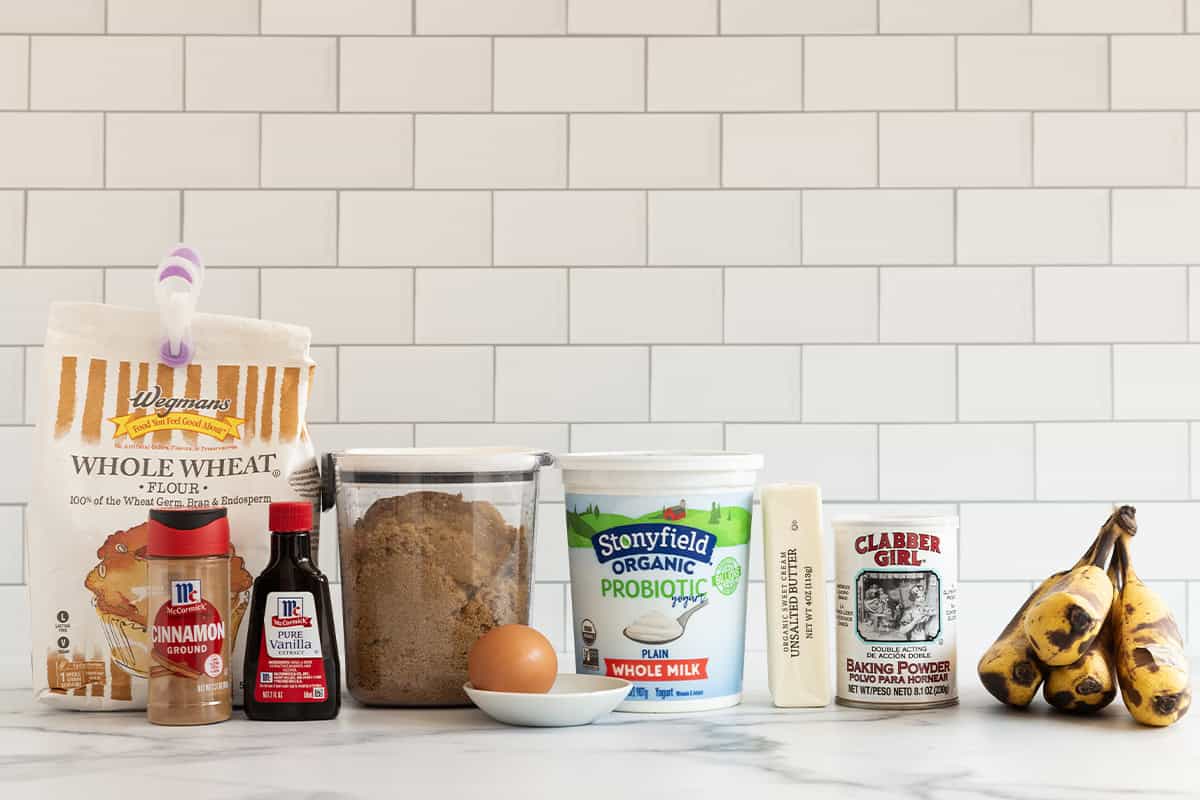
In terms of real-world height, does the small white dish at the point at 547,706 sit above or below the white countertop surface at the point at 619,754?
above

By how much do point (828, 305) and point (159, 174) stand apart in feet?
2.66

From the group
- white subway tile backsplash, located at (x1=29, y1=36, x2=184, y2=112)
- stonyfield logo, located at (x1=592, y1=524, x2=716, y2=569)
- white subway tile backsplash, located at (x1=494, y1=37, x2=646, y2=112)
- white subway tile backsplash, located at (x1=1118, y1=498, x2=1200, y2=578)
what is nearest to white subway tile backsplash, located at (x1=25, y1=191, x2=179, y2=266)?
white subway tile backsplash, located at (x1=29, y1=36, x2=184, y2=112)

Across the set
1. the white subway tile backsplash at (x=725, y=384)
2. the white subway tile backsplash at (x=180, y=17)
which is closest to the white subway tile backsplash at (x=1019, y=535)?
the white subway tile backsplash at (x=725, y=384)

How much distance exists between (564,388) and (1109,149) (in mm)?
719

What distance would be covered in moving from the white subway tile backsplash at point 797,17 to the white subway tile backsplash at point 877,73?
1 cm

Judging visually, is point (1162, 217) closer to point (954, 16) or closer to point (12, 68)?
point (954, 16)

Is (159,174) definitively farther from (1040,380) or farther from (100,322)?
(1040,380)

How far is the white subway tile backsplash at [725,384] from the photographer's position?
1.36 meters

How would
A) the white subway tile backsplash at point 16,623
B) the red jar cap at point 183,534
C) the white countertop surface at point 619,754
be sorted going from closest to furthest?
the white countertop surface at point 619,754 → the red jar cap at point 183,534 → the white subway tile backsplash at point 16,623

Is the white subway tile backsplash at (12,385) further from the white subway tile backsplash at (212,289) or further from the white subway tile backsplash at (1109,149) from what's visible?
the white subway tile backsplash at (1109,149)

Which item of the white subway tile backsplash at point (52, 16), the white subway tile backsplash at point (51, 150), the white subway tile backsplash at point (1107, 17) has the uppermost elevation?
the white subway tile backsplash at point (1107, 17)

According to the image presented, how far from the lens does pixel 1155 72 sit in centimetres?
139

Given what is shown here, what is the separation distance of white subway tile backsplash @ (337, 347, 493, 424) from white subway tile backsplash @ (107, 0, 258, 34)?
1.34 feet

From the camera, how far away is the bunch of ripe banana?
882 millimetres
